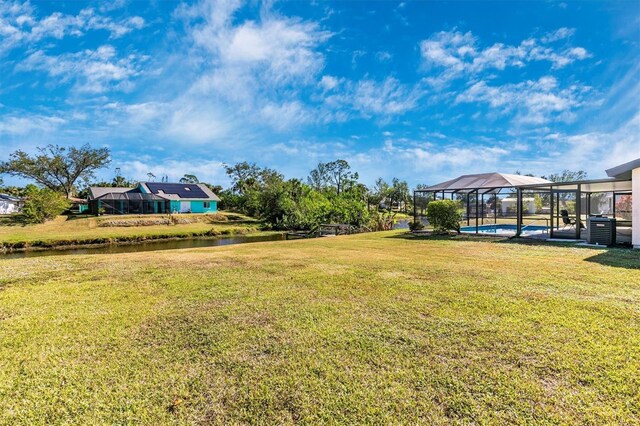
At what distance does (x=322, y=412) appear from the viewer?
6.86 ft

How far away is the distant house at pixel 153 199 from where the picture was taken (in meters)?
31.5

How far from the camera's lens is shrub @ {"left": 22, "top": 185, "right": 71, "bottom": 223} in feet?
81.2

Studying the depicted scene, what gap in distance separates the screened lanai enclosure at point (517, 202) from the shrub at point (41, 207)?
29.9 m

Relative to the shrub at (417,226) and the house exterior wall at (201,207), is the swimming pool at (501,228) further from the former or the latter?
the house exterior wall at (201,207)

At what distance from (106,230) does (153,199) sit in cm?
1170

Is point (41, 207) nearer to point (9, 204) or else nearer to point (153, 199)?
point (153, 199)

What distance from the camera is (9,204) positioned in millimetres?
36125

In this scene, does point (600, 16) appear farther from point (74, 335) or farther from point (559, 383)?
point (74, 335)

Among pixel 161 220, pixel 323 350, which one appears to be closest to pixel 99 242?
pixel 161 220

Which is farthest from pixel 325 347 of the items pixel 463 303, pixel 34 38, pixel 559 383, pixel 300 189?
pixel 300 189

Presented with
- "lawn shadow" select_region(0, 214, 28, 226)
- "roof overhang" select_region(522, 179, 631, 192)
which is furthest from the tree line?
"roof overhang" select_region(522, 179, 631, 192)

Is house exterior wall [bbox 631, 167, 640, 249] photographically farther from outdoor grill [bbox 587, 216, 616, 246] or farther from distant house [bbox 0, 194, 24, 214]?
distant house [bbox 0, 194, 24, 214]

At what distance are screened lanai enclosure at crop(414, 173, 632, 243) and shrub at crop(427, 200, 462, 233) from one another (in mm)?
1031

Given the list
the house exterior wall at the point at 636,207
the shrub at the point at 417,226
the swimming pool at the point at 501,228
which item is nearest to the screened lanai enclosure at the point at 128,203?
the shrub at the point at 417,226
